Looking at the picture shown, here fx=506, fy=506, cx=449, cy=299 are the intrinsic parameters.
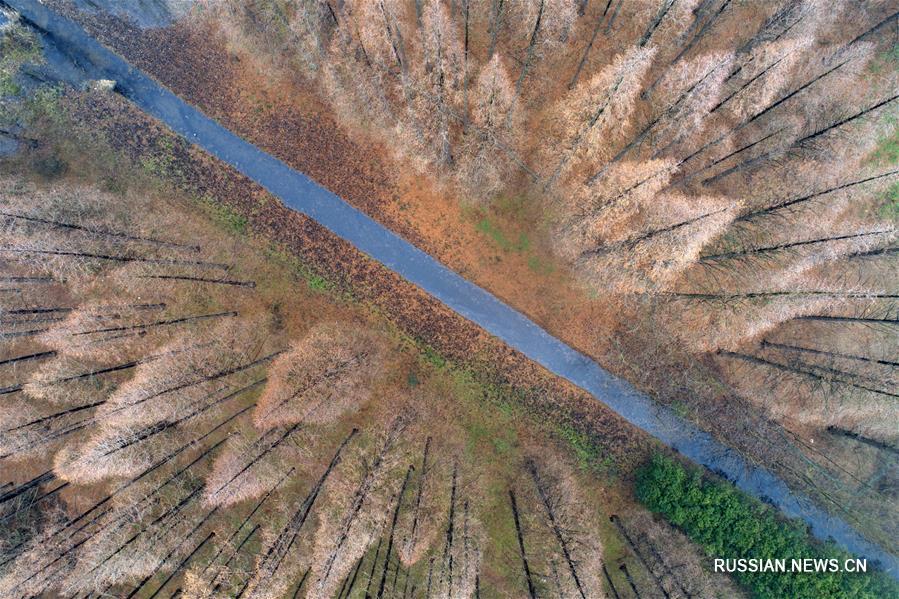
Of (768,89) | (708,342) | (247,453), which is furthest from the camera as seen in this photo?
(708,342)

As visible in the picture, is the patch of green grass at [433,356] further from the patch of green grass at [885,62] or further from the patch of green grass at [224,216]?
the patch of green grass at [885,62]

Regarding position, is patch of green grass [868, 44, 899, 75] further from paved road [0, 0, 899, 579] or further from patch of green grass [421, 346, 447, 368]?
patch of green grass [421, 346, 447, 368]

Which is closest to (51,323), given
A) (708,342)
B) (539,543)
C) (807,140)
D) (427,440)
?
(427,440)

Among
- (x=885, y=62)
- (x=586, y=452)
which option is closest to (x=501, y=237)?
(x=586, y=452)

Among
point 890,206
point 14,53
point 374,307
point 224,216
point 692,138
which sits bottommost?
point 374,307

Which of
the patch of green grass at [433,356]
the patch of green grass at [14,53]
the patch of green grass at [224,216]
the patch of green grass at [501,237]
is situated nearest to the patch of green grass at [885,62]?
the patch of green grass at [501,237]

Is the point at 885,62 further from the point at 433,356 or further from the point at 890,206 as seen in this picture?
the point at 433,356

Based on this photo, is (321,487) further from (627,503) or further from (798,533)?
(798,533)

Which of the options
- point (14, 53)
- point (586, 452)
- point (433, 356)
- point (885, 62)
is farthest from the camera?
point (586, 452)
